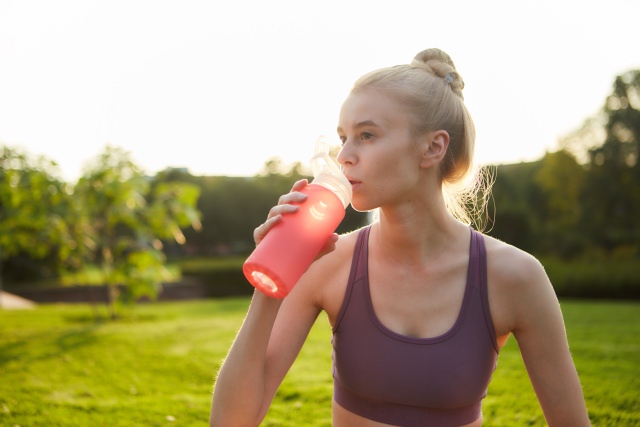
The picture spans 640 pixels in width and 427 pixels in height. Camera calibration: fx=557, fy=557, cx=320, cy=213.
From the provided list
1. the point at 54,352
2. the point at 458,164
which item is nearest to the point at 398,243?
the point at 458,164

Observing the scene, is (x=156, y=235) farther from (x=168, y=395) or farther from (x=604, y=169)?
(x=604, y=169)

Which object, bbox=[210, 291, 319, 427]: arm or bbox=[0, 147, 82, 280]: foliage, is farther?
bbox=[0, 147, 82, 280]: foliage

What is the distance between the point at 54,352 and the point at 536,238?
24874 millimetres

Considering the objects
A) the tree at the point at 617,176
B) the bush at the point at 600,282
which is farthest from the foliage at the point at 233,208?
the bush at the point at 600,282

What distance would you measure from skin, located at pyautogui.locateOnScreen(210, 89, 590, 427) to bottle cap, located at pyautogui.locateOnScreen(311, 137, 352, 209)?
0.22ft

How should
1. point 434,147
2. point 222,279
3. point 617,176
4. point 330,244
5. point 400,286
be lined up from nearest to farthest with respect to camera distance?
point 330,244, point 434,147, point 400,286, point 222,279, point 617,176

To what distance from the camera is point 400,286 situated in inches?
80.0

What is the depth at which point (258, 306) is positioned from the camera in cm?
175

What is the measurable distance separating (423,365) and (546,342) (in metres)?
0.43

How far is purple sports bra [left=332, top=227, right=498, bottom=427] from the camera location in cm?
184

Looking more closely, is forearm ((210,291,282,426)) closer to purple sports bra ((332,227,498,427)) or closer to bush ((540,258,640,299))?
purple sports bra ((332,227,498,427))

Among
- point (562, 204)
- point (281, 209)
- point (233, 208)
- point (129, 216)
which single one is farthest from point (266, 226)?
point (233, 208)

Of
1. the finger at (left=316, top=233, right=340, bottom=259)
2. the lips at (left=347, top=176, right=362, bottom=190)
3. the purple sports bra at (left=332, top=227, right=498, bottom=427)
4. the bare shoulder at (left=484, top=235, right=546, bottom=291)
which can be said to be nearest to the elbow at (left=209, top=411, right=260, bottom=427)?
the purple sports bra at (left=332, top=227, right=498, bottom=427)

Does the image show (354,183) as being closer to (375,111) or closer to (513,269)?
(375,111)
